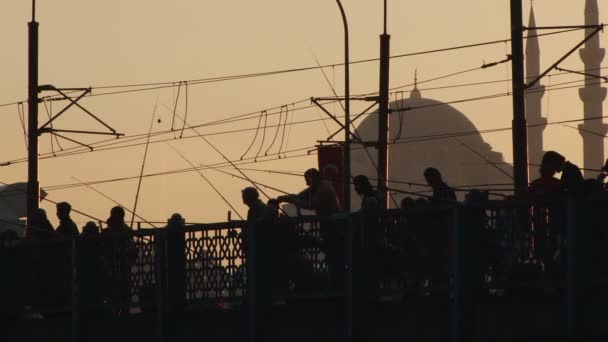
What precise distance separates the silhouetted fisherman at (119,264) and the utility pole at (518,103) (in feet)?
22.7

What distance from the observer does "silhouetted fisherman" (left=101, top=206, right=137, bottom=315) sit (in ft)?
68.5

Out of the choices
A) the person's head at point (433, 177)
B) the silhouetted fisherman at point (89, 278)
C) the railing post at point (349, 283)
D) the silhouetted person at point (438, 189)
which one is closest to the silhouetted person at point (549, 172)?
the silhouetted person at point (438, 189)

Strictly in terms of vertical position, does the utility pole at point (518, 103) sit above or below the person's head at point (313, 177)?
above

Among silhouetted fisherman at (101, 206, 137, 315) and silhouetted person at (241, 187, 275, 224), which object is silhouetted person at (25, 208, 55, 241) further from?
silhouetted person at (241, 187, 275, 224)

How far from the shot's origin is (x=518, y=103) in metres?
28.9

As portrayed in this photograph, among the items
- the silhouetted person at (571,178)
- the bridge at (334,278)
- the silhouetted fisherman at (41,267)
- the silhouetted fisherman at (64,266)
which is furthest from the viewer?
the silhouetted fisherman at (41,267)

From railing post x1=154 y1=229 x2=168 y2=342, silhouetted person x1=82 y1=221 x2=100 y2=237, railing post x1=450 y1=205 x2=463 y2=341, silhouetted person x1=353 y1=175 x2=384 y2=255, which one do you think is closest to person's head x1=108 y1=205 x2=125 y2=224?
silhouetted person x1=82 y1=221 x2=100 y2=237

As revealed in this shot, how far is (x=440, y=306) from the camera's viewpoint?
57.0ft

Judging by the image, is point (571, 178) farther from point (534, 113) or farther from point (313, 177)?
point (534, 113)

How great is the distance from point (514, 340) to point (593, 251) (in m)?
0.99

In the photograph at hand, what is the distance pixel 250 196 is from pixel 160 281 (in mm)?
1219

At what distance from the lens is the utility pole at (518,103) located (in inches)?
1104

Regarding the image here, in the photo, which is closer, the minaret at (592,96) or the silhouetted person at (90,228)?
the silhouetted person at (90,228)

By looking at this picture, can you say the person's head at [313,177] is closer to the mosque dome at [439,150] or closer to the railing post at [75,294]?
the railing post at [75,294]
